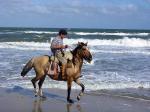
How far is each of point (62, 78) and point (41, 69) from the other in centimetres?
72

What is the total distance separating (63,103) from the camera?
10828 mm

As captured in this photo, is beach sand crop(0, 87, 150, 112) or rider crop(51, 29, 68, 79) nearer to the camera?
beach sand crop(0, 87, 150, 112)

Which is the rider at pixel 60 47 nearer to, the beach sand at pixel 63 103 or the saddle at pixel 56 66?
the saddle at pixel 56 66

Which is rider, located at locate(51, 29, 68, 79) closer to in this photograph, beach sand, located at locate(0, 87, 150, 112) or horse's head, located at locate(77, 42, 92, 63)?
horse's head, located at locate(77, 42, 92, 63)

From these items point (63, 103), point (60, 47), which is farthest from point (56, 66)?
point (63, 103)

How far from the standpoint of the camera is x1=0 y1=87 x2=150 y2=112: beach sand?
32.9 feet


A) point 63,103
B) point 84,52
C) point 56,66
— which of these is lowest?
point 63,103

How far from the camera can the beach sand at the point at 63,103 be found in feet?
32.9

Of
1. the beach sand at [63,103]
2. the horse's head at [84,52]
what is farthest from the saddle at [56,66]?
the beach sand at [63,103]

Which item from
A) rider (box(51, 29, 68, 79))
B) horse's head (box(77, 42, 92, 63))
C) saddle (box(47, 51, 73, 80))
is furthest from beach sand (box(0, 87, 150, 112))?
horse's head (box(77, 42, 92, 63))

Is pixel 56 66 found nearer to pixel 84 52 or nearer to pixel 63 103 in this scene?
pixel 84 52

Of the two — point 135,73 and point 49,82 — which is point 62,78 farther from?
point 135,73

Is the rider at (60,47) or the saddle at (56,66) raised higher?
the rider at (60,47)

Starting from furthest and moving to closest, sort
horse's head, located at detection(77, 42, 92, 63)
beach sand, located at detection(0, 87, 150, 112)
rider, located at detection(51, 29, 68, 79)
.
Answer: rider, located at detection(51, 29, 68, 79) → horse's head, located at detection(77, 42, 92, 63) → beach sand, located at detection(0, 87, 150, 112)
